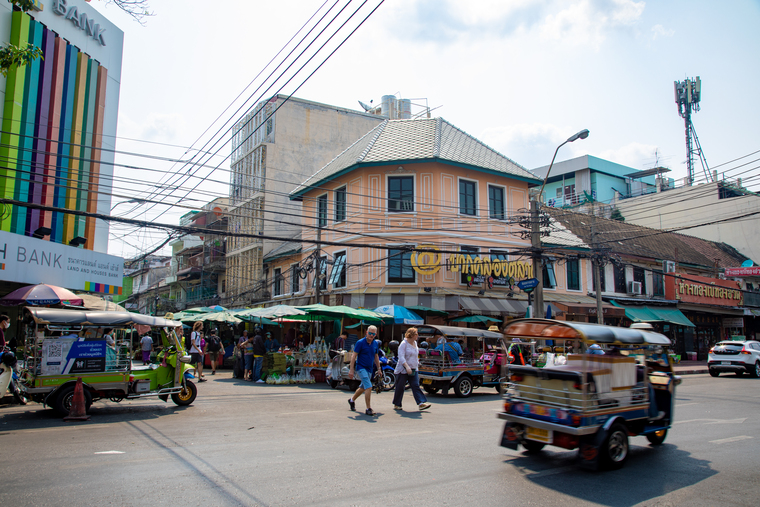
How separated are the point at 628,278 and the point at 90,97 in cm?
2902

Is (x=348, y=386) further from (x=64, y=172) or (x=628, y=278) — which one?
(x=628, y=278)

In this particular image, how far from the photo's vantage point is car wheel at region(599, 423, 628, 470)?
6355 millimetres

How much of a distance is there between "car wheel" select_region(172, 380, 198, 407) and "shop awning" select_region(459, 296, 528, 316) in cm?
1255

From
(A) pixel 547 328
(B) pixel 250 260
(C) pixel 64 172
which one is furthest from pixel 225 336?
(A) pixel 547 328

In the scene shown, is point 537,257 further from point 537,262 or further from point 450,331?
point 450,331

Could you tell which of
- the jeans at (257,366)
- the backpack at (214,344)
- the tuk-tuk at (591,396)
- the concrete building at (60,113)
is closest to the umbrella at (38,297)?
the concrete building at (60,113)

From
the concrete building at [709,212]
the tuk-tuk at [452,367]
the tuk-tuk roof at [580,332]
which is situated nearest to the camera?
the tuk-tuk roof at [580,332]

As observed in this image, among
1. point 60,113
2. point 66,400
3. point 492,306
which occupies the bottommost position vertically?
point 66,400

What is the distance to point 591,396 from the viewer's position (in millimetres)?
6484

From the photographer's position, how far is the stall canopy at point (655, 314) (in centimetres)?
2798

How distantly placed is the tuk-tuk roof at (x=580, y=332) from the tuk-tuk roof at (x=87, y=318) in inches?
305

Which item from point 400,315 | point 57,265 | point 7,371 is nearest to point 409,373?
point 7,371

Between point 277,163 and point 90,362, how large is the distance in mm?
24945

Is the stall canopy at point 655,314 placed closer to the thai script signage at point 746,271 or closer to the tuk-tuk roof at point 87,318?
the thai script signage at point 746,271
